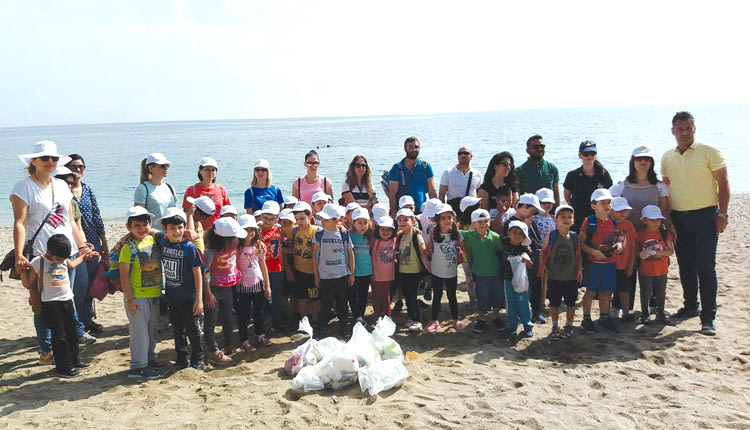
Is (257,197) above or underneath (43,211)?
underneath

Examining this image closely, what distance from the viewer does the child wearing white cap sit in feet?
20.3

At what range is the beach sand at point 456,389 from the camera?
14.3 ft

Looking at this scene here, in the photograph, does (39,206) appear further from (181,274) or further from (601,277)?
(601,277)

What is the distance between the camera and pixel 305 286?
6613 mm

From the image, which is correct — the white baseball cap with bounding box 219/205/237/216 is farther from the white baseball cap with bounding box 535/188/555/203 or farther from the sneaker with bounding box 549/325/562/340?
the sneaker with bounding box 549/325/562/340

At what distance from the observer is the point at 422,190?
315 inches

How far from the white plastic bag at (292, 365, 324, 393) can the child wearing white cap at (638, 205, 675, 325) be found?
402cm

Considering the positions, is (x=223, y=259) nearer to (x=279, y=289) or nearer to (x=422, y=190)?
(x=279, y=289)

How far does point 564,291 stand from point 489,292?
0.84m

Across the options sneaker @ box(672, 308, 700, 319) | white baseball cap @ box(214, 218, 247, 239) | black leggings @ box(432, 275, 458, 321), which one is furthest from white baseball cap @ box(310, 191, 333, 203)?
sneaker @ box(672, 308, 700, 319)

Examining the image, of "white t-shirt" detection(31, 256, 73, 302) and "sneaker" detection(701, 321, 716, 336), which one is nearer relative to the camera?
"white t-shirt" detection(31, 256, 73, 302)

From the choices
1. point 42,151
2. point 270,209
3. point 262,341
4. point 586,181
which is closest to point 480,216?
point 586,181

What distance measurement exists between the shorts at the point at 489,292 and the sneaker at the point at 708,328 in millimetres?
2233

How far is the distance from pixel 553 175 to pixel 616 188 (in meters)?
1.05
